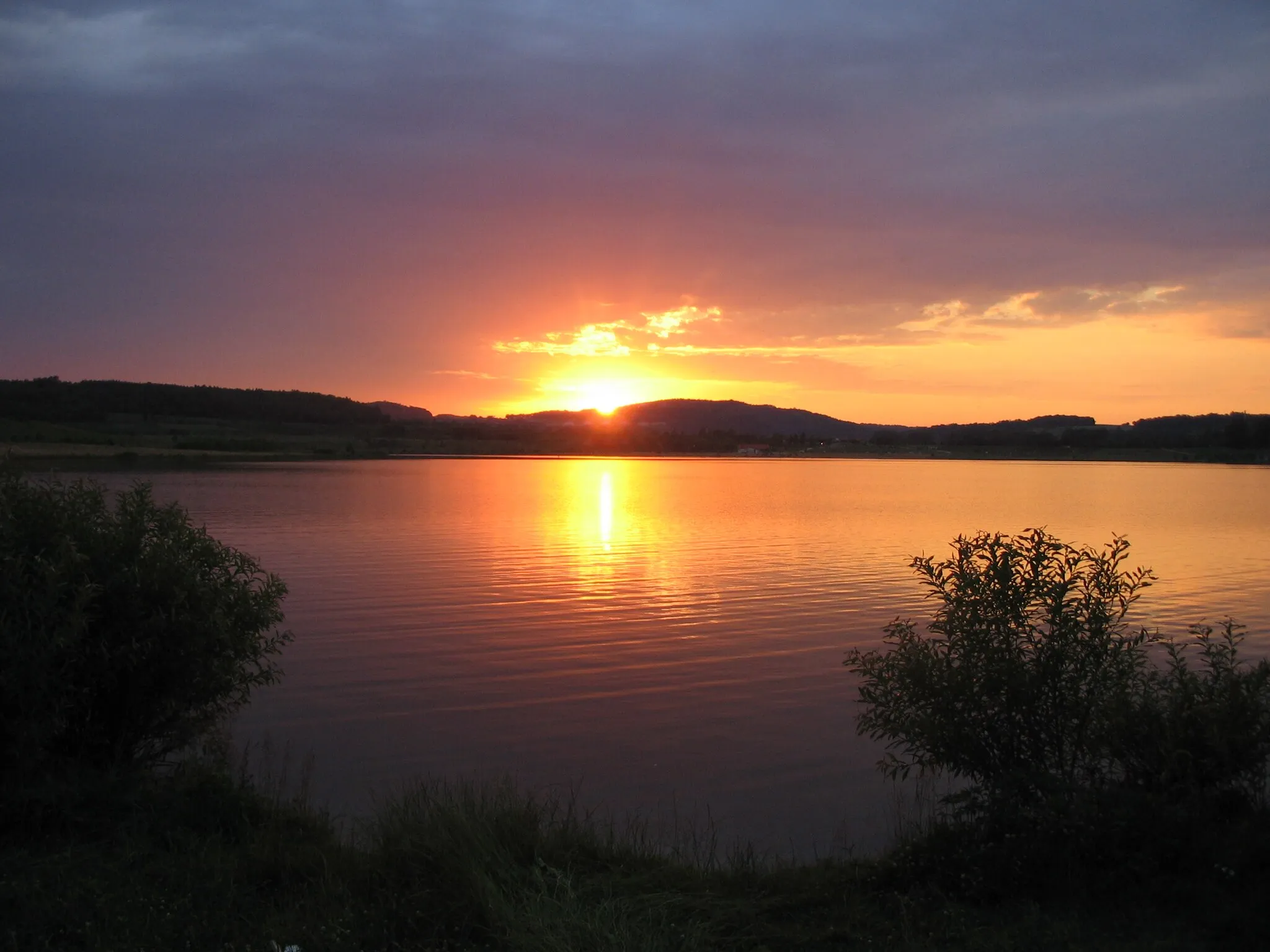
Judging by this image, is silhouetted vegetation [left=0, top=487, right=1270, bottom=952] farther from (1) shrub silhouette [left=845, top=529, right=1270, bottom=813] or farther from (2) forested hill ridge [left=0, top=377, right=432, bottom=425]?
(2) forested hill ridge [left=0, top=377, right=432, bottom=425]

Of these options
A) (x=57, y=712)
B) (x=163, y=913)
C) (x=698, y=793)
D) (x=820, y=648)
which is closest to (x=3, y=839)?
(x=57, y=712)

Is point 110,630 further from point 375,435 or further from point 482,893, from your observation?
point 375,435

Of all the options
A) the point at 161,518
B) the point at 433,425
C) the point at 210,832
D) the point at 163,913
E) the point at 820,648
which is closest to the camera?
the point at 163,913

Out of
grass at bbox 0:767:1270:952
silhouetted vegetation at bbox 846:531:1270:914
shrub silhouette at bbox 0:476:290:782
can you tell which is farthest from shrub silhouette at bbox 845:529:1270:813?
shrub silhouette at bbox 0:476:290:782

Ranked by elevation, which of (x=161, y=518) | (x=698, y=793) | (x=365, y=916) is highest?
(x=161, y=518)

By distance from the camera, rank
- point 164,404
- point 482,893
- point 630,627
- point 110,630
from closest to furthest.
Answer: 1. point 482,893
2. point 110,630
3. point 630,627
4. point 164,404

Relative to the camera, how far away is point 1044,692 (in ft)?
23.4

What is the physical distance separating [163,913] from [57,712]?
7.60 ft

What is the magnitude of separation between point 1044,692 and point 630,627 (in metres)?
10.2

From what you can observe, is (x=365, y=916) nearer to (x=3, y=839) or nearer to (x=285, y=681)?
(x=3, y=839)

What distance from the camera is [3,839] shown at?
6.37 m

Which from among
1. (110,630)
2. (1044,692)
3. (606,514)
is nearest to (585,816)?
(1044,692)

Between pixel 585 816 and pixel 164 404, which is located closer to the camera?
pixel 585 816

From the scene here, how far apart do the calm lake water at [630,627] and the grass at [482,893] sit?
1995mm
